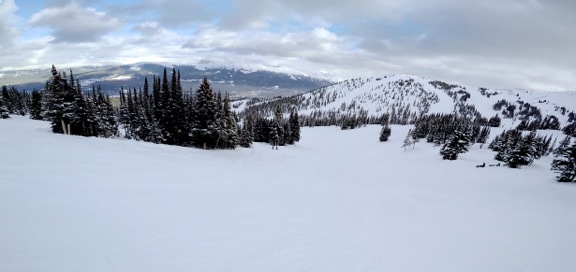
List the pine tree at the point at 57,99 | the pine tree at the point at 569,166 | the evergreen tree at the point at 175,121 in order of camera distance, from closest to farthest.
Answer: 1. the pine tree at the point at 569,166
2. the pine tree at the point at 57,99
3. the evergreen tree at the point at 175,121

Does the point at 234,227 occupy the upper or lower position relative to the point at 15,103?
lower

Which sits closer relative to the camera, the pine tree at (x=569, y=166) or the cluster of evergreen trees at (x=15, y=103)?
the pine tree at (x=569, y=166)

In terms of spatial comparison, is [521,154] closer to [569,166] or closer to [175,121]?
[569,166]

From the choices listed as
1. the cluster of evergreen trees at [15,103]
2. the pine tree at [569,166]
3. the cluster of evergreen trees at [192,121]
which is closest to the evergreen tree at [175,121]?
the cluster of evergreen trees at [192,121]

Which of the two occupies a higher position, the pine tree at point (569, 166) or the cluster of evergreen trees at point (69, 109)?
the cluster of evergreen trees at point (69, 109)

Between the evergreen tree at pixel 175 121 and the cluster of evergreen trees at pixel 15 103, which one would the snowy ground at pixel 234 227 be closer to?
the evergreen tree at pixel 175 121

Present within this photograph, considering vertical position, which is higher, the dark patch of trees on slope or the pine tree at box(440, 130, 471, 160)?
the dark patch of trees on slope

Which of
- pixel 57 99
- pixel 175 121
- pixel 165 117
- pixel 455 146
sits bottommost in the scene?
pixel 455 146

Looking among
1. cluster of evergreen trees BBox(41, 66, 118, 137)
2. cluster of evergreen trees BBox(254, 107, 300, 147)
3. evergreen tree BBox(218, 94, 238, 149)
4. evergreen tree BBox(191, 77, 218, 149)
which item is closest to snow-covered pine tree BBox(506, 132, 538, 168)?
cluster of evergreen trees BBox(254, 107, 300, 147)

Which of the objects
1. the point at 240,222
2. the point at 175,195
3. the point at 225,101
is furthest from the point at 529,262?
the point at 225,101

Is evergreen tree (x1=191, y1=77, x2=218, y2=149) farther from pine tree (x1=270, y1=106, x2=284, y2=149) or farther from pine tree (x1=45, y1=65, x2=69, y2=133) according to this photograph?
pine tree (x1=270, y1=106, x2=284, y2=149)

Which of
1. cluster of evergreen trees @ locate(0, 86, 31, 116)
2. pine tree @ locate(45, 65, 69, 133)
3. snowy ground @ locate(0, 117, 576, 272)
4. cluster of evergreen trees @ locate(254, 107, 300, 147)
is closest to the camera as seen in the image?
snowy ground @ locate(0, 117, 576, 272)

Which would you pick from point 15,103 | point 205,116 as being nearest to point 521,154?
point 205,116

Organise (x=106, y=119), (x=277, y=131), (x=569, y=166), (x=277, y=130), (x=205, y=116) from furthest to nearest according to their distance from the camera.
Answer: (x=277, y=130) < (x=277, y=131) < (x=106, y=119) < (x=205, y=116) < (x=569, y=166)
